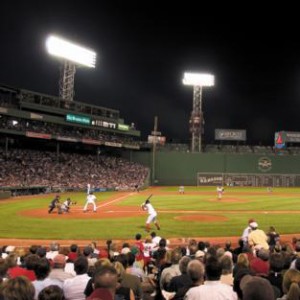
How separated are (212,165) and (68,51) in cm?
3189

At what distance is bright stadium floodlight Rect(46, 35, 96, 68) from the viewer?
185 ft

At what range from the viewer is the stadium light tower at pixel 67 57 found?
56594 mm

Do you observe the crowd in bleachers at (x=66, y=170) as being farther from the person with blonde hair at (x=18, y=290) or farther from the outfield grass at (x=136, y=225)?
the person with blonde hair at (x=18, y=290)

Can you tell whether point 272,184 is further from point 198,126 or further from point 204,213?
point 204,213

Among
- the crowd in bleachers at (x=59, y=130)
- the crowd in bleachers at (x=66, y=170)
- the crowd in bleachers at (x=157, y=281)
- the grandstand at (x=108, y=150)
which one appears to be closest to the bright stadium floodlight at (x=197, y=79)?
the grandstand at (x=108, y=150)

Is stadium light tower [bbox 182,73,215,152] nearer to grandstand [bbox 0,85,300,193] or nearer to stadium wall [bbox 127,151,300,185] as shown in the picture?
stadium wall [bbox 127,151,300,185]

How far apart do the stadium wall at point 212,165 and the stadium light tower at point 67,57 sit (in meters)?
20.8

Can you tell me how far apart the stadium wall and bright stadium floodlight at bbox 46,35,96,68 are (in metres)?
21.6

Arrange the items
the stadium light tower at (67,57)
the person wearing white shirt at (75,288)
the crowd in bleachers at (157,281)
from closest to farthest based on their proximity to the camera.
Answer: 1. the crowd in bleachers at (157,281)
2. the person wearing white shirt at (75,288)
3. the stadium light tower at (67,57)

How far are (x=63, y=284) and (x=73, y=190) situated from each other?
45.9 metres

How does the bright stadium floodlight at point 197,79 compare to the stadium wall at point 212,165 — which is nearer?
the bright stadium floodlight at point 197,79

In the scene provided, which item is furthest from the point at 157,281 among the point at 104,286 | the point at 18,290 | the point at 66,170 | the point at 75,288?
the point at 66,170

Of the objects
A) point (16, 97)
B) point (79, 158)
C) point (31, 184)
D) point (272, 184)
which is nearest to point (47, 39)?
point (16, 97)

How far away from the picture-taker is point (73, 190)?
167 ft
